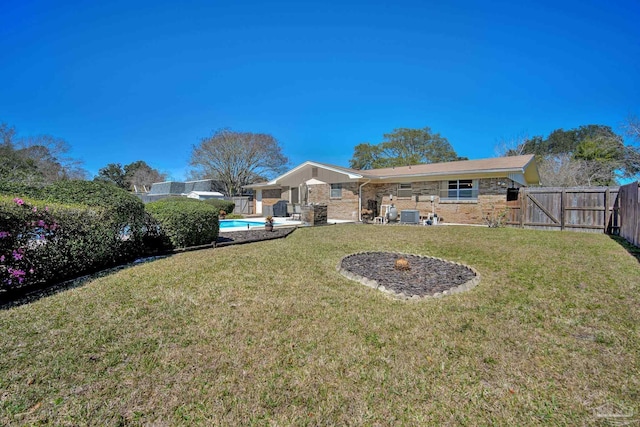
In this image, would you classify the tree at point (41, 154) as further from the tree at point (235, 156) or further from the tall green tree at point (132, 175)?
the tall green tree at point (132, 175)

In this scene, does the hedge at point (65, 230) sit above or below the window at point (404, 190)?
below

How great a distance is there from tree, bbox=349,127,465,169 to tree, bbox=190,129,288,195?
14052 mm

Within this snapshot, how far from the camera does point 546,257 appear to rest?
6516 mm

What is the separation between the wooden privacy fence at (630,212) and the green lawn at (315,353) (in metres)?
4.77

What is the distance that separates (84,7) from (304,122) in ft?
76.2

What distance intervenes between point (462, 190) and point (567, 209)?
4467 millimetres

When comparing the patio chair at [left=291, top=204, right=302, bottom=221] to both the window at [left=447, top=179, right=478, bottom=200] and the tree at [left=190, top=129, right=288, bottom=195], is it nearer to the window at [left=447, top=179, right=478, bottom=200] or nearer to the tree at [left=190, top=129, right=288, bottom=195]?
the window at [left=447, top=179, right=478, bottom=200]

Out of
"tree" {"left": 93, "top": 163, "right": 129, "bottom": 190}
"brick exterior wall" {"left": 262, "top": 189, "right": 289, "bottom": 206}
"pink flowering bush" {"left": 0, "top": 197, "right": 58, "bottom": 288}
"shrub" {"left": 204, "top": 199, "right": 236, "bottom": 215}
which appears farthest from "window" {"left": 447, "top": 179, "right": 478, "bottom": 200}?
"tree" {"left": 93, "top": 163, "right": 129, "bottom": 190}

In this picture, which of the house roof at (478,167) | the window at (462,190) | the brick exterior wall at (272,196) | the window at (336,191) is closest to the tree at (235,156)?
the brick exterior wall at (272,196)

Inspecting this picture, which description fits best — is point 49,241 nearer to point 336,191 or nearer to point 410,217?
point 410,217

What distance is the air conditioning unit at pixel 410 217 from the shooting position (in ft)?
48.9

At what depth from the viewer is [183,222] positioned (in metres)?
7.34

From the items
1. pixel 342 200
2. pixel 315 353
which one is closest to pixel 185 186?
pixel 342 200

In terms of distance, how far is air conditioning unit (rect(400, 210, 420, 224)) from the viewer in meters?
14.9
